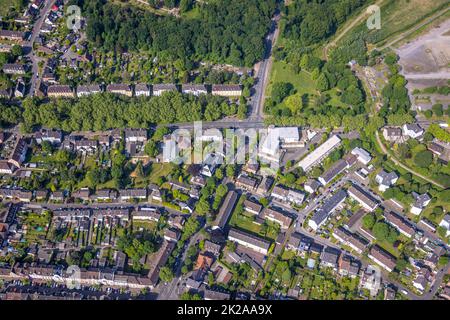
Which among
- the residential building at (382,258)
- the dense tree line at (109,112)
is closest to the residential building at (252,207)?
the residential building at (382,258)

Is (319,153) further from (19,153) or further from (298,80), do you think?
(19,153)

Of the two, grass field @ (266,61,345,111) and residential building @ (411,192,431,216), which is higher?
grass field @ (266,61,345,111)

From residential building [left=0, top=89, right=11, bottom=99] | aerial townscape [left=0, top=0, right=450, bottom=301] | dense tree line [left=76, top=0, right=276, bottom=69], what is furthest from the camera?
dense tree line [left=76, top=0, right=276, bottom=69]

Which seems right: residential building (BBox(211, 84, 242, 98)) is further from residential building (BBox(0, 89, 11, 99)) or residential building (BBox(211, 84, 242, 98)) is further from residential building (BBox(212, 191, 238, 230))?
residential building (BBox(0, 89, 11, 99))

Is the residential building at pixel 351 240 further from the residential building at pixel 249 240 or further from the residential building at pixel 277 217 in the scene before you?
the residential building at pixel 249 240

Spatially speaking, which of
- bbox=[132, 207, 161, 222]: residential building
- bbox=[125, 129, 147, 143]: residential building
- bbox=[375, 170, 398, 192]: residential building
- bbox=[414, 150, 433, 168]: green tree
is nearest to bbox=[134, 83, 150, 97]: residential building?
bbox=[125, 129, 147, 143]: residential building

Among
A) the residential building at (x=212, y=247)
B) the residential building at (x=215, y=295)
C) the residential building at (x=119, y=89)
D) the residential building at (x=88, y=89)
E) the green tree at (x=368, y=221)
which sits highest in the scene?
the residential building at (x=119, y=89)

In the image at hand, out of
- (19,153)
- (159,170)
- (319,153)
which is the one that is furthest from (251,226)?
(19,153)
